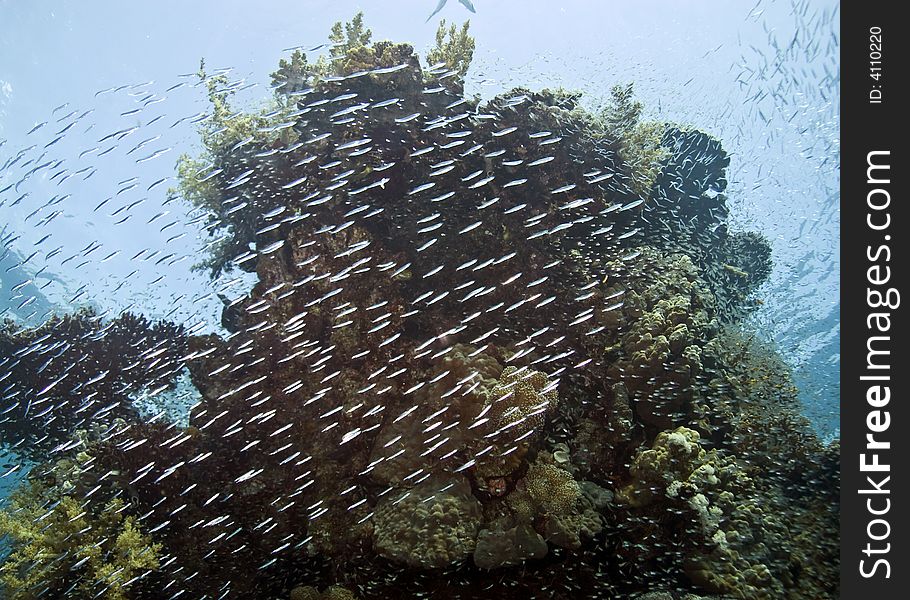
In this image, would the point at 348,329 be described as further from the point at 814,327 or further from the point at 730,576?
the point at 814,327

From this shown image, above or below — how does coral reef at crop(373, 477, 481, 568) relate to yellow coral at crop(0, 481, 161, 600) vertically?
above

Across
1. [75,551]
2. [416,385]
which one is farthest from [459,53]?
[75,551]

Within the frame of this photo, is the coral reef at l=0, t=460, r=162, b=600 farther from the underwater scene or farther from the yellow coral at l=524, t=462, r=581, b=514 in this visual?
the yellow coral at l=524, t=462, r=581, b=514

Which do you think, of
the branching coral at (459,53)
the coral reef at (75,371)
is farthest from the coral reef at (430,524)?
the branching coral at (459,53)

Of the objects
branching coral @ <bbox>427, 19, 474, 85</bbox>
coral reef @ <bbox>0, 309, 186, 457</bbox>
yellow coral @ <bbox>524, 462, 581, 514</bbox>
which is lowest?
yellow coral @ <bbox>524, 462, 581, 514</bbox>

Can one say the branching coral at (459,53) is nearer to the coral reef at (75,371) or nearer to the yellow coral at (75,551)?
the coral reef at (75,371)

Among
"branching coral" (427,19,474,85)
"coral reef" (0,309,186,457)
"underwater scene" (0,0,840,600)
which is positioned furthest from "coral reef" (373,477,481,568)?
"branching coral" (427,19,474,85)

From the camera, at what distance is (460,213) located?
26.0 ft
